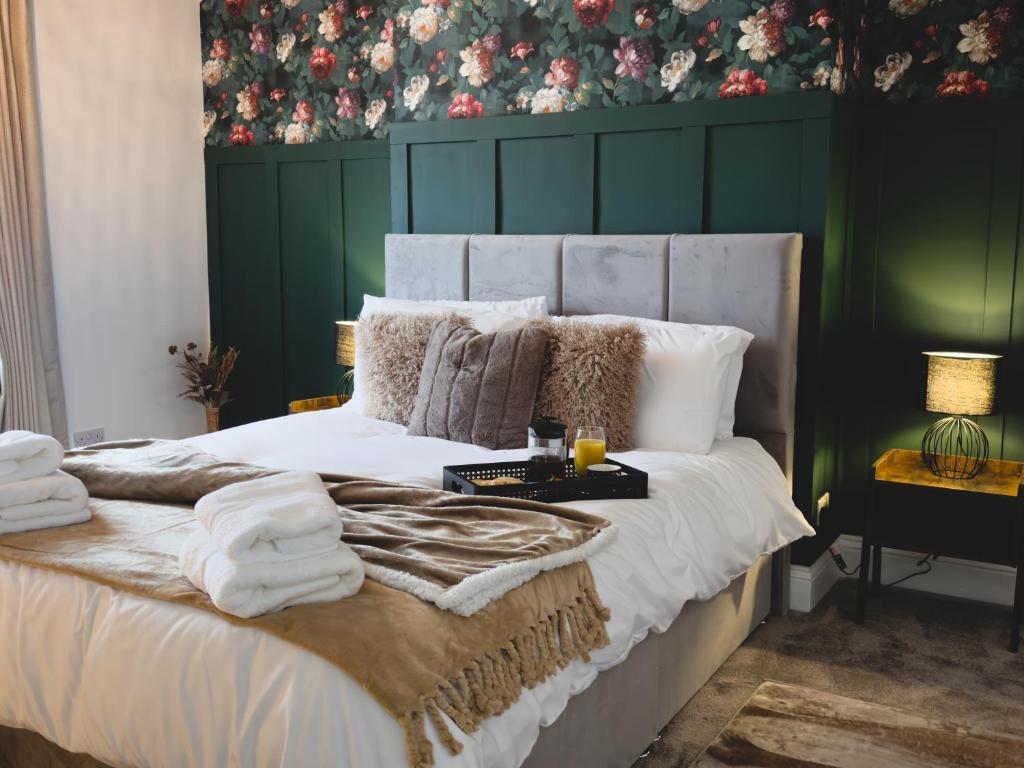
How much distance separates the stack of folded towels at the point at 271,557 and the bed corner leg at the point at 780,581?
2139 millimetres

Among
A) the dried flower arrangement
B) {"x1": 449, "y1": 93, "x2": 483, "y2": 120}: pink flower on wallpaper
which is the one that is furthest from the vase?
{"x1": 449, "y1": 93, "x2": 483, "y2": 120}: pink flower on wallpaper

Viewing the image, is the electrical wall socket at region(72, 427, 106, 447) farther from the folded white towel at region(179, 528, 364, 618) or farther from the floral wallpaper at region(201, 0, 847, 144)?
the folded white towel at region(179, 528, 364, 618)

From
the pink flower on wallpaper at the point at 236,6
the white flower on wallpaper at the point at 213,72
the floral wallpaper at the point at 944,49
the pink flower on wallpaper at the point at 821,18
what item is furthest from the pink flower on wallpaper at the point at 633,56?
the white flower on wallpaper at the point at 213,72

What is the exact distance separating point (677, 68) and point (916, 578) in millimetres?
Result: 2218

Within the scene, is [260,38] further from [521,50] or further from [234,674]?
[234,674]

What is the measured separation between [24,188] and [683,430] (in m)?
3.16

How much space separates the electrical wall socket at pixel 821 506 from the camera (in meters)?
3.65

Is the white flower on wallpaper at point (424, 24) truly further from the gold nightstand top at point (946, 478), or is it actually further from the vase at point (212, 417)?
the gold nightstand top at point (946, 478)

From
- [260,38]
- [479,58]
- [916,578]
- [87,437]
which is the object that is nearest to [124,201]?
[260,38]

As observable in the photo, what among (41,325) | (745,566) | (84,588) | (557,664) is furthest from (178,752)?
(41,325)

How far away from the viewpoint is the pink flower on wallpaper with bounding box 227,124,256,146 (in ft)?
16.6

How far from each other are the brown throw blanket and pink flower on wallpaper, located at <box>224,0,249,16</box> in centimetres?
310

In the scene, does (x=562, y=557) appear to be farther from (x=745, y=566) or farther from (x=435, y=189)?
(x=435, y=189)

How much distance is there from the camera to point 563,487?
2.59 metres
